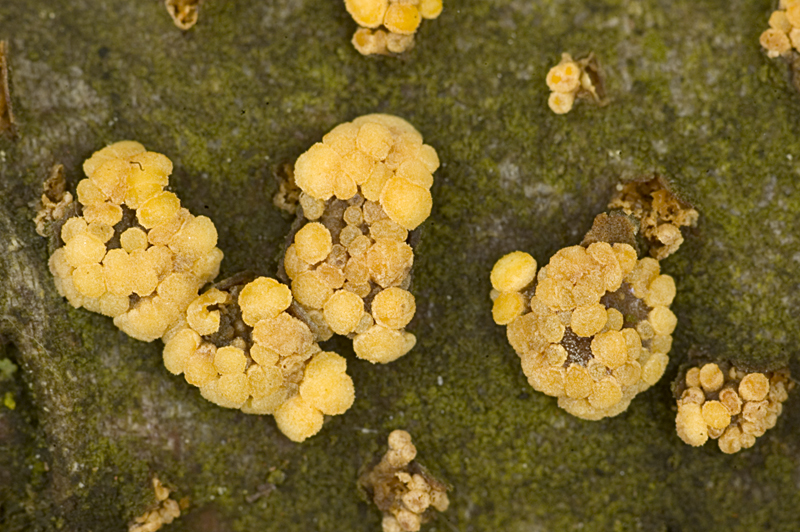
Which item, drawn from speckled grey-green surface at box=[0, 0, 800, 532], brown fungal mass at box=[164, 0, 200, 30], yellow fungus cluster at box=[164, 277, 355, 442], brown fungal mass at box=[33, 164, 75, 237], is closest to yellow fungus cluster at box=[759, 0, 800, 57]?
speckled grey-green surface at box=[0, 0, 800, 532]

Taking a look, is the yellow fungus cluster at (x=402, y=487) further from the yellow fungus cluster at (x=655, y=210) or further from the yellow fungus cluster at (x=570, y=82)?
the yellow fungus cluster at (x=570, y=82)

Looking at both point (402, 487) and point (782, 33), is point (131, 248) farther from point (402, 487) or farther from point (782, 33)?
point (782, 33)

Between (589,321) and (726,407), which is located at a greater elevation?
(589,321)

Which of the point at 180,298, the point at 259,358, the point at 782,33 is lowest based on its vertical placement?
the point at 259,358

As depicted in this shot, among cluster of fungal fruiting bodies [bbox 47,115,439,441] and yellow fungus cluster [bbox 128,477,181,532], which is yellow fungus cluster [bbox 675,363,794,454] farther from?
yellow fungus cluster [bbox 128,477,181,532]

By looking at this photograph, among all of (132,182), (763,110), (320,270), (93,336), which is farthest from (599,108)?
(93,336)

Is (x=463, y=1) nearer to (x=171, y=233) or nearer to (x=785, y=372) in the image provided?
(x=171, y=233)

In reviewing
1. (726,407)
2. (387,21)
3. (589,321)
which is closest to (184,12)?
(387,21)
